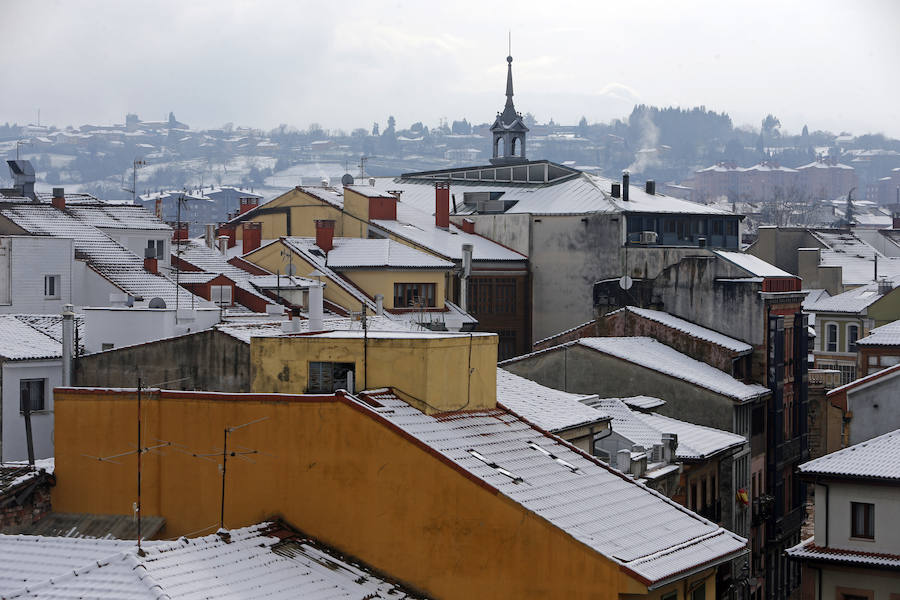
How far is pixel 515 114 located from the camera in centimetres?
9600

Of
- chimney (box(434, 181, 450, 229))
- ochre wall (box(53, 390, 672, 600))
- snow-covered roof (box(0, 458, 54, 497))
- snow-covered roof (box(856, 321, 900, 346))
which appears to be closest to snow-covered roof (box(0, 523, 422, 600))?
ochre wall (box(53, 390, 672, 600))

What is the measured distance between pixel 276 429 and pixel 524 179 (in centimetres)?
5595

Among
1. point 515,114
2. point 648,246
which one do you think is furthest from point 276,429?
point 515,114

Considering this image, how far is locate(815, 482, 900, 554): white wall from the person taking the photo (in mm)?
33719

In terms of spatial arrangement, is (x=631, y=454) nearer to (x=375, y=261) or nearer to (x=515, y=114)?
(x=375, y=261)

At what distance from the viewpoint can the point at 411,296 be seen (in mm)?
61969

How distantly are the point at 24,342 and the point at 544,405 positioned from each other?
14.4 m

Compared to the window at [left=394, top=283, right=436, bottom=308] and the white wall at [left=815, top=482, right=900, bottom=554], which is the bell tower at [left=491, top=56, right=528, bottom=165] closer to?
the window at [left=394, top=283, right=436, bottom=308]

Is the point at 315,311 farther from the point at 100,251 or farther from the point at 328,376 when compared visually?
the point at 100,251

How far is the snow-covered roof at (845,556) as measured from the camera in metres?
33.4

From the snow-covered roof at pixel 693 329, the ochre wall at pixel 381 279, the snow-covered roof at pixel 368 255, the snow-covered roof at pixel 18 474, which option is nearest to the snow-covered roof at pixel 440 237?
the snow-covered roof at pixel 368 255

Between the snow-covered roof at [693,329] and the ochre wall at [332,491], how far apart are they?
1093 inches

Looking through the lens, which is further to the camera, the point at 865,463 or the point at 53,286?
the point at 53,286

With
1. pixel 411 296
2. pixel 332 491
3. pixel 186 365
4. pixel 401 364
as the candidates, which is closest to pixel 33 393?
pixel 186 365
